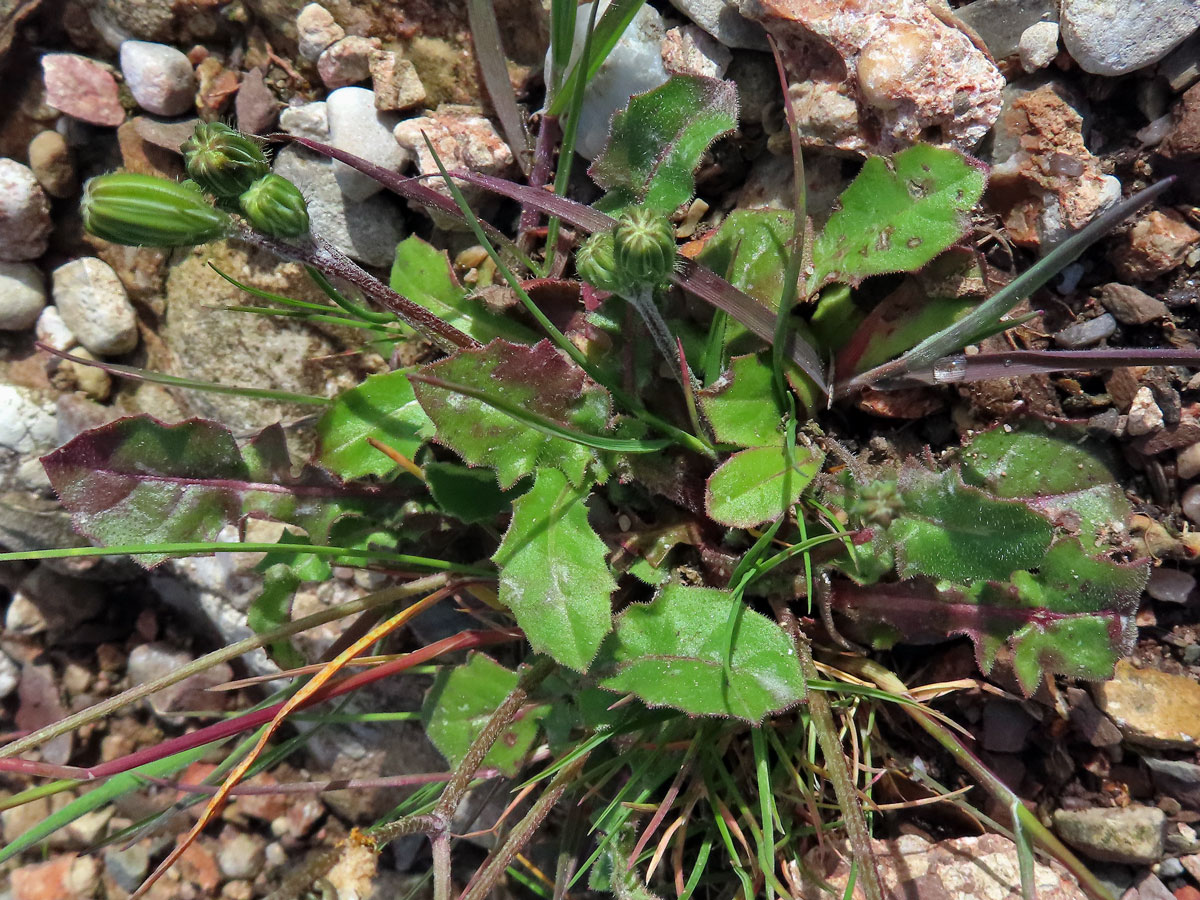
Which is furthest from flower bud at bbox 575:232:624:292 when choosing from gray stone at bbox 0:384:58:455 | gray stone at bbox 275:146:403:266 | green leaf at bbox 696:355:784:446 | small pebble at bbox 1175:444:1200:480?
gray stone at bbox 0:384:58:455

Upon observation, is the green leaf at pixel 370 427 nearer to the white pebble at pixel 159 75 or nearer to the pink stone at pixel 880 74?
the pink stone at pixel 880 74

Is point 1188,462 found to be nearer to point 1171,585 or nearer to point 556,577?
point 1171,585

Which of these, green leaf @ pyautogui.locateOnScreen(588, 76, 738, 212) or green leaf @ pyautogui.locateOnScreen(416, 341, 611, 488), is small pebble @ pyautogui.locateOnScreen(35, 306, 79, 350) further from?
green leaf @ pyautogui.locateOnScreen(588, 76, 738, 212)

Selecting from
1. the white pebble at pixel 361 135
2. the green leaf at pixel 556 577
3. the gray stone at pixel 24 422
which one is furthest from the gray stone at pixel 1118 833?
the gray stone at pixel 24 422

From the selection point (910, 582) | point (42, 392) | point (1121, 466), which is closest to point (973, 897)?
point (910, 582)

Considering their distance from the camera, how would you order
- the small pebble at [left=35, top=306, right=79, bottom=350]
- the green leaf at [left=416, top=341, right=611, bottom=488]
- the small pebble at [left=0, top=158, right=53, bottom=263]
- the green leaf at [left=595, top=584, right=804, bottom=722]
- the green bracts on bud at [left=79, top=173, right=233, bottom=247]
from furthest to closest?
the small pebble at [left=35, top=306, right=79, bottom=350] < the small pebble at [left=0, top=158, right=53, bottom=263] < the green leaf at [left=416, top=341, right=611, bottom=488] < the green leaf at [left=595, top=584, right=804, bottom=722] < the green bracts on bud at [left=79, top=173, right=233, bottom=247]

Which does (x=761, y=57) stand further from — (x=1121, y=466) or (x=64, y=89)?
(x=64, y=89)
